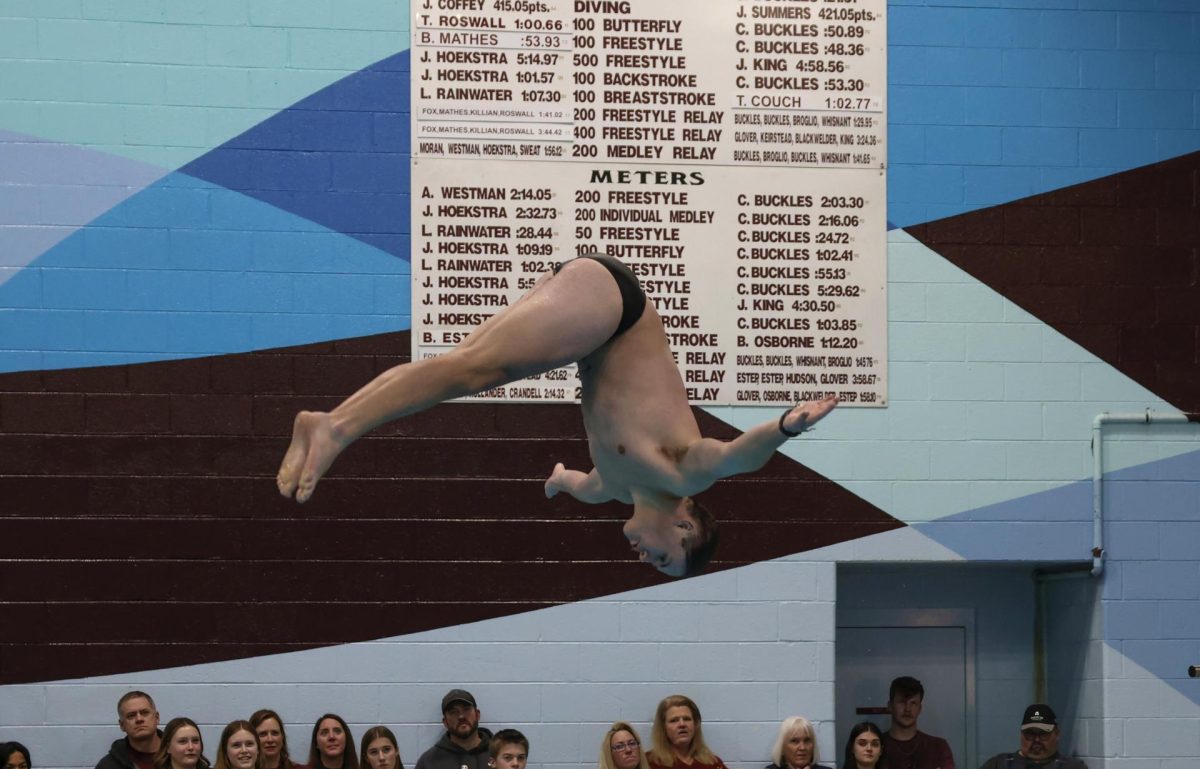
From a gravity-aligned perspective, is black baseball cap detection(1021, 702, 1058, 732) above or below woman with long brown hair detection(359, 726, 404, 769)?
above

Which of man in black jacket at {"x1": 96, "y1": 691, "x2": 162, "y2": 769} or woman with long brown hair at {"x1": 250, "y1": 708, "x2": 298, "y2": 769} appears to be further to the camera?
woman with long brown hair at {"x1": 250, "y1": 708, "x2": 298, "y2": 769}

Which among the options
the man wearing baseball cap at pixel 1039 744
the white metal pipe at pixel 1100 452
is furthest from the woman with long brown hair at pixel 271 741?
the white metal pipe at pixel 1100 452

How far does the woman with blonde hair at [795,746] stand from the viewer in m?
8.43

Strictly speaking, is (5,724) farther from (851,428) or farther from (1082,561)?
(1082,561)

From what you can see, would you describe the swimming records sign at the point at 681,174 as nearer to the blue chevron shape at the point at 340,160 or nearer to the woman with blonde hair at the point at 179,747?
the blue chevron shape at the point at 340,160

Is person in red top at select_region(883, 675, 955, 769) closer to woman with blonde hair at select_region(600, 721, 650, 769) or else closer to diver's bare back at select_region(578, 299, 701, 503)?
woman with blonde hair at select_region(600, 721, 650, 769)

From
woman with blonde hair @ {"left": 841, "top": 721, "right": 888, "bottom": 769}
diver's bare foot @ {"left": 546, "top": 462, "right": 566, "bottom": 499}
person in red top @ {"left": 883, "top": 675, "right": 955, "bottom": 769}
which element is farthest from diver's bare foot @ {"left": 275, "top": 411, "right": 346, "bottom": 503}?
person in red top @ {"left": 883, "top": 675, "right": 955, "bottom": 769}

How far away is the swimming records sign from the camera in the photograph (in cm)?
880

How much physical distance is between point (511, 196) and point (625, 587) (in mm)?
2267

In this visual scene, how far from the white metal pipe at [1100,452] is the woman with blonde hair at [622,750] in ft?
9.26

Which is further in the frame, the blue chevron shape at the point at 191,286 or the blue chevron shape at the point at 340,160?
the blue chevron shape at the point at 340,160

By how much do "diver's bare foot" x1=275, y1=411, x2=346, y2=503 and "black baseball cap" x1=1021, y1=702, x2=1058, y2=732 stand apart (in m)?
5.13

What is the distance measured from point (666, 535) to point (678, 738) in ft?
9.54

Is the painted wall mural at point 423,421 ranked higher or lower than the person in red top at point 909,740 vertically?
higher
